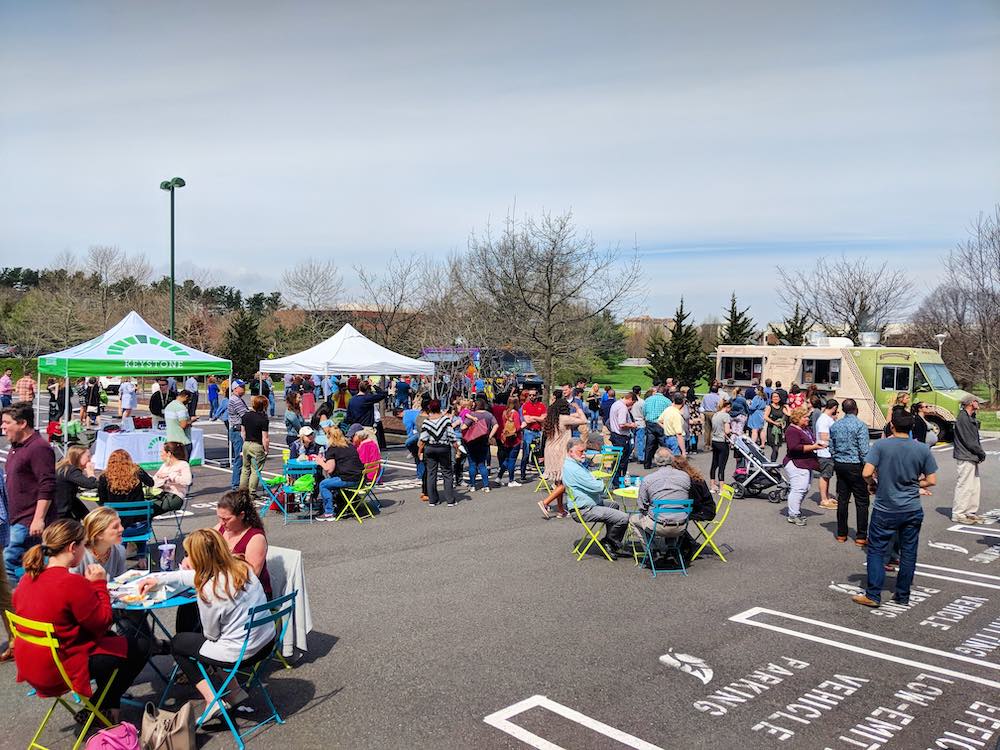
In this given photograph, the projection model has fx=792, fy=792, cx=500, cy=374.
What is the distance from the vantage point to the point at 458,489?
1330cm

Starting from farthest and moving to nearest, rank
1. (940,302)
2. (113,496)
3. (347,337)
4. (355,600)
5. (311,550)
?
(940,302), (347,337), (311,550), (113,496), (355,600)

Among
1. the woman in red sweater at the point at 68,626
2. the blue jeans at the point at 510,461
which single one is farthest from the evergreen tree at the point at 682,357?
the woman in red sweater at the point at 68,626

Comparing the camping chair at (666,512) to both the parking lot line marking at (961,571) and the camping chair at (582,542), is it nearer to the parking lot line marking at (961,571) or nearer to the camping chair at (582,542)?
the camping chair at (582,542)

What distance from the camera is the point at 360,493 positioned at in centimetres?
1077

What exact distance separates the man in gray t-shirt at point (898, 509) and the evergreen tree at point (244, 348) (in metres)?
36.2

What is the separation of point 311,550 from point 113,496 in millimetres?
2203

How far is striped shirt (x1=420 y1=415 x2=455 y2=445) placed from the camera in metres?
11.9

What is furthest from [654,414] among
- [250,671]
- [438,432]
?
[250,671]

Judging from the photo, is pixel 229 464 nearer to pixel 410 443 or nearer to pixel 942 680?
pixel 410 443

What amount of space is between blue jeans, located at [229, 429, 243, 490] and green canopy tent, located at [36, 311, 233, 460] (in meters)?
1.69

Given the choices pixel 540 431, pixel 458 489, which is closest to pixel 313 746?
pixel 458 489

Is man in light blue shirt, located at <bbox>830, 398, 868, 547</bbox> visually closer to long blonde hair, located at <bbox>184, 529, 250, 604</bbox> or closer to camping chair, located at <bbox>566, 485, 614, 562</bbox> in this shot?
camping chair, located at <bbox>566, 485, 614, 562</bbox>

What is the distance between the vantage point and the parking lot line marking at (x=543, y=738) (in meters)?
4.64

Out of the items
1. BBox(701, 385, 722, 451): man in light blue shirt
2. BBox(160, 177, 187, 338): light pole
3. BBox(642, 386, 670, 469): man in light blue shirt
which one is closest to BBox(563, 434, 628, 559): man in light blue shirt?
BBox(642, 386, 670, 469): man in light blue shirt
